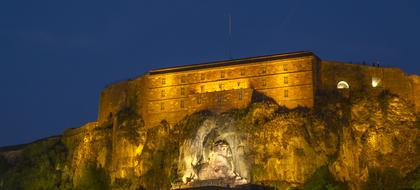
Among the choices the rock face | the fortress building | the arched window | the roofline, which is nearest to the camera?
the rock face

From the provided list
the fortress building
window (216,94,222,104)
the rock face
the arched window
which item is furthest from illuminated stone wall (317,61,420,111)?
window (216,94,222,104)

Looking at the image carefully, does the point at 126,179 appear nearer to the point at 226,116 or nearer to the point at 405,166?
the point at 226,116

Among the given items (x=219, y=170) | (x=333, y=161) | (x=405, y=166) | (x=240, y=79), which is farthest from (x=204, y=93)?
(x=405, y=166)

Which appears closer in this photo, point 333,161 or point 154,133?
point 333,161

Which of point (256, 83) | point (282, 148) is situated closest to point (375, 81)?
point (256, 83)

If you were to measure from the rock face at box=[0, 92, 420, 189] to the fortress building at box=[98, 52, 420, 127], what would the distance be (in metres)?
1.45

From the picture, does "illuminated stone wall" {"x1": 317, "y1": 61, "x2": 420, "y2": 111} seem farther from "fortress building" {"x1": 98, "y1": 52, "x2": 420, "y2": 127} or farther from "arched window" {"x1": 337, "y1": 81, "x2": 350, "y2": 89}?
"arched window" {"x1": 337, "y1": 81, "x2": 350, "y2": 89}

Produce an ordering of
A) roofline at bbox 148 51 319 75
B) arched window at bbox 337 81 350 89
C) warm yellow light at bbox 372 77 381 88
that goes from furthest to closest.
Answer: warm yellow light at bbox 372 77 381 88, arched window at bbox 337 81 350 89, roofline at bbox 148 51 319 75

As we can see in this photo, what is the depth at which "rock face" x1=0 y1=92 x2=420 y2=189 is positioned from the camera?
292 ft

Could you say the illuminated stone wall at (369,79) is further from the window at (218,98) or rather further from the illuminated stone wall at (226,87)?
the window at (218,98)

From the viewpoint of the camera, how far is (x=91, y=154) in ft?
344

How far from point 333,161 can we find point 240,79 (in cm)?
1518

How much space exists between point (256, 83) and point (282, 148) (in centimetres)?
989

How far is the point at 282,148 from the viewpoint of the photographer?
89438mm
